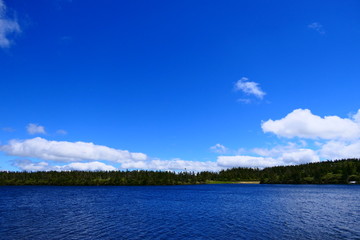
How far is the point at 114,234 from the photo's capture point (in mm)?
47875

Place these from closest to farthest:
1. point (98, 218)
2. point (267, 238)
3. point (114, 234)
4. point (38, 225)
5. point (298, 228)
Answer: point (267, 238) < point (114, 234) < point (298, 228) < point (38, 225) < point (98, 218)

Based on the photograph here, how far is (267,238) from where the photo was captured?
4391 centimetres

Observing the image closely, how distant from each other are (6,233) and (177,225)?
32446 millimetres

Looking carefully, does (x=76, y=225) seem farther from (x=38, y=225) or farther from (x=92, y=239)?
(x=92, y=239)

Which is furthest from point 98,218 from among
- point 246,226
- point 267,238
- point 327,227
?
point 327,227

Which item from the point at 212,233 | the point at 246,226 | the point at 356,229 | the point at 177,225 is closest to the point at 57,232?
the point at 177,225

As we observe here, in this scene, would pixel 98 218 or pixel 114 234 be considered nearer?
pixel 114 234

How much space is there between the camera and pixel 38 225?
2186 inches

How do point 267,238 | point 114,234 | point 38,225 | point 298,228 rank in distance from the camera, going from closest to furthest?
point 267,238, point 114,234, point 298,228, point 38,225

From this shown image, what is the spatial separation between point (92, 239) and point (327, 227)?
4494 centimetres

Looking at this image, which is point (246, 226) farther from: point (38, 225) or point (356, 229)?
point (38, 225)

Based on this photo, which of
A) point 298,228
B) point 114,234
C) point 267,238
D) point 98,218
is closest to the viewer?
point 267,238

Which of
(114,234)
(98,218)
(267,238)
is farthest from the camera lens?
(98,218)

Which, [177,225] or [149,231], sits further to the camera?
[177,225]
